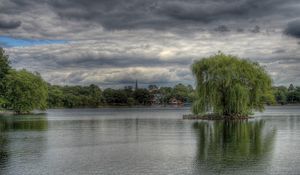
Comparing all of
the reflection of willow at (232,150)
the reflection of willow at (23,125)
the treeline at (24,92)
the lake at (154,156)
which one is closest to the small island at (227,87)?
the reflection of willow at (23,125)

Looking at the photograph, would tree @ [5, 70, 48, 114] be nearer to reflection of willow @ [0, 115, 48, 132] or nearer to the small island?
reflection of willow @ [0, 115, 48, 132]

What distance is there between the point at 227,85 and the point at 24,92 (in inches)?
2819

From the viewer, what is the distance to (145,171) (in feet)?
83.3

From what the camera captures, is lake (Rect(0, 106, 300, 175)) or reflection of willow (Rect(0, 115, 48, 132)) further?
reflection of willow (Rect(0, 115, 48, 132))

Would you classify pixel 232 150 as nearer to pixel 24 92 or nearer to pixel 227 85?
pixel 227 85

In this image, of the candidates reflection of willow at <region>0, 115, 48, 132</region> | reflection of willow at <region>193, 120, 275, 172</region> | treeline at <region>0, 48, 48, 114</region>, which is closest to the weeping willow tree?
reflection of willow at <region>0, 115, 48, 132</region>

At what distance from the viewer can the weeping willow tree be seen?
257ft

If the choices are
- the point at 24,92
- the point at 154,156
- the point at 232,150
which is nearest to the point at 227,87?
the point at 232,150

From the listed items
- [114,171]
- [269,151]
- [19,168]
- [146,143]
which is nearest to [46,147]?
[146,143]

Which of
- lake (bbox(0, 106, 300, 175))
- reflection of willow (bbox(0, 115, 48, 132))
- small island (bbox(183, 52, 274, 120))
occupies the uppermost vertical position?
small island (bbox(183, 52, 274, 120))

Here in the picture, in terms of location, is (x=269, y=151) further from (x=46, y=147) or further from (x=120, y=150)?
(x=46, y=147)

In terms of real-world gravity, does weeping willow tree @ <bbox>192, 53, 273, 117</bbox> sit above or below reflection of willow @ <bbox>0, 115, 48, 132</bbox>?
above

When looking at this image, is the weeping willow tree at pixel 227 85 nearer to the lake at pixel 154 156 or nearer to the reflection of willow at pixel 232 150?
the reflection of willow at pixel 232 150

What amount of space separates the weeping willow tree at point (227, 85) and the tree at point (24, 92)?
210 feet
